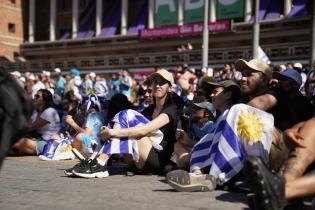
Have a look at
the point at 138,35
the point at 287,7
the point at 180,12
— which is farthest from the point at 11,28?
the point at 287,7

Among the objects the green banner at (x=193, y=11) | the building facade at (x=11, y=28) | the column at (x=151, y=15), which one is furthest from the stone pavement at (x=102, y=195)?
the building facade at (x=11, y=28)

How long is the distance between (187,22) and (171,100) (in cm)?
3227

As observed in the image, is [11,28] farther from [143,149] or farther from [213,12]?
[143,149]

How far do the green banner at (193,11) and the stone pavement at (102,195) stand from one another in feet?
106

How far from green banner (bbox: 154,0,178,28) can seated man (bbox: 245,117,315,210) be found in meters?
36.1

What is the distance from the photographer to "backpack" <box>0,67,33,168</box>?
9.84ft

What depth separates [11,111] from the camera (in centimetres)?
302

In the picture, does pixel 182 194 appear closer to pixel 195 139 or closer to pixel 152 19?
pixel 195 139

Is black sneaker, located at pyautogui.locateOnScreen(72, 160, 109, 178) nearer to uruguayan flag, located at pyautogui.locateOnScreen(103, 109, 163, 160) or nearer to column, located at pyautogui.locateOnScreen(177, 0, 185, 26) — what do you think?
uruguayan flag, located at pyautogui.locateOnScreen(103, 109, 163, 160)

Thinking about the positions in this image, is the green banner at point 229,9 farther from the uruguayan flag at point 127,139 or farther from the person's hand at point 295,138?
the person's hand at point 295,138

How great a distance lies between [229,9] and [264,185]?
112ft

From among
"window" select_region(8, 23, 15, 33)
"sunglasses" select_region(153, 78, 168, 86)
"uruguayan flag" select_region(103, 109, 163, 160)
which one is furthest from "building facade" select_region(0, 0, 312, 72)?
"uruguayan flag" select_region(103, 109, 163, 160)

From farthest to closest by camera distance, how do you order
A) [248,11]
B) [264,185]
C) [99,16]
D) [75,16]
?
[75,16], [99,16], [248,11], [264,185]

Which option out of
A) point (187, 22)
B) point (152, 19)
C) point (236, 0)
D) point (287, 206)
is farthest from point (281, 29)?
point (287, 206)
